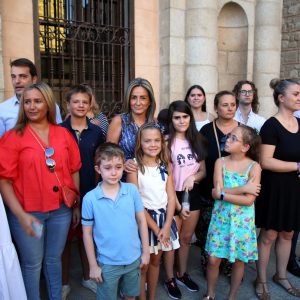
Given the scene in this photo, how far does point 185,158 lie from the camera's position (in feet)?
10.2

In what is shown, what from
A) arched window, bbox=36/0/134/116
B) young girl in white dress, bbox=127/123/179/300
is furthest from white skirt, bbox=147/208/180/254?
arched window, bbox=36/0/134/116

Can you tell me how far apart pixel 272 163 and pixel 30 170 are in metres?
1.90

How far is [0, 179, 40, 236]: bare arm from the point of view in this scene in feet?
7.73

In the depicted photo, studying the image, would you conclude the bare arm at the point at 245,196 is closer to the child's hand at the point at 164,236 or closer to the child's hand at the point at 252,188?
the child's hand at the point at 252,188

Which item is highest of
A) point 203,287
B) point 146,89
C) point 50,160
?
point 146,89

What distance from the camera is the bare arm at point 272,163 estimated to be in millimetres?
2951

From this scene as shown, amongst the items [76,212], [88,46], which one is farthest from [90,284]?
[88,46]

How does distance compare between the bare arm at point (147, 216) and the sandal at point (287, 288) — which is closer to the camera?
the bare arm at point (147, 216)

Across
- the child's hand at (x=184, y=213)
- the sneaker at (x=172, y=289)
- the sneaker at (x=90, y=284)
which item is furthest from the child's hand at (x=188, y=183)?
the sneaker at (x=90, y=284)

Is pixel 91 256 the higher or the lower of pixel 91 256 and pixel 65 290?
the higher

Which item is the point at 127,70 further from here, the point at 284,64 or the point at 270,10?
the point at 284,64

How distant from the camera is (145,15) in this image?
228 inches

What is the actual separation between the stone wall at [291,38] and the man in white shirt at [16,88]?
682cm

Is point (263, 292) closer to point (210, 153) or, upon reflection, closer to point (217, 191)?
point (217, 191)
